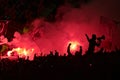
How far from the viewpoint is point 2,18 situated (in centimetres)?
1738

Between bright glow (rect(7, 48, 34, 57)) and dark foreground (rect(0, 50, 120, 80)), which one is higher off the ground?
bright glow (rect(7, 48, 34, 57))

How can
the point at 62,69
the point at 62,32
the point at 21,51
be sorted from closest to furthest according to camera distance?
the point at 62,69, the point at 21,51, the point at 62,32

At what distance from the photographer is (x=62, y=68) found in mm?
7898

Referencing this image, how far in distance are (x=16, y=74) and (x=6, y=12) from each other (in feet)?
34.7

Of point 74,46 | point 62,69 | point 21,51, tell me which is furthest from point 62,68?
→ point 74,46

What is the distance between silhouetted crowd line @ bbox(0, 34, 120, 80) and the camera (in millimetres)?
7648

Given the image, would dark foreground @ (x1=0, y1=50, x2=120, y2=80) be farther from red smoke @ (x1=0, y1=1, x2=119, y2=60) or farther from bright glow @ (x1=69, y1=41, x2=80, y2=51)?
red smoke @ (x1=0, y1=1, x2=119, y2=60)

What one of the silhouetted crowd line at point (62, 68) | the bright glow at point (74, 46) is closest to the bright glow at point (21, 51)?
the bright glow at point (74, 46)

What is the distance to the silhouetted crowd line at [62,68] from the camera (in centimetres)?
765

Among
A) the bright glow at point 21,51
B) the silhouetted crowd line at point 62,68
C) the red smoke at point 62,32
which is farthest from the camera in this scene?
the red smoke at point 62,32

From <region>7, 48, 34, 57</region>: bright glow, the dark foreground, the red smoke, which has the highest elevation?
the red smoke

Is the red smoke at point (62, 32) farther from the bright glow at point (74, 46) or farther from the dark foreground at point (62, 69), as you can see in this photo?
the dark foreground at point (62, 69)

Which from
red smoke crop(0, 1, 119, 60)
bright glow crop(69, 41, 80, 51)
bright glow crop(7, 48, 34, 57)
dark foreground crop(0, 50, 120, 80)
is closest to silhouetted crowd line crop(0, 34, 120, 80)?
dark foreground crop(0, 50, 120, 80)

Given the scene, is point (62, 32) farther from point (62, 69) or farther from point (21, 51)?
point (62, 69)
